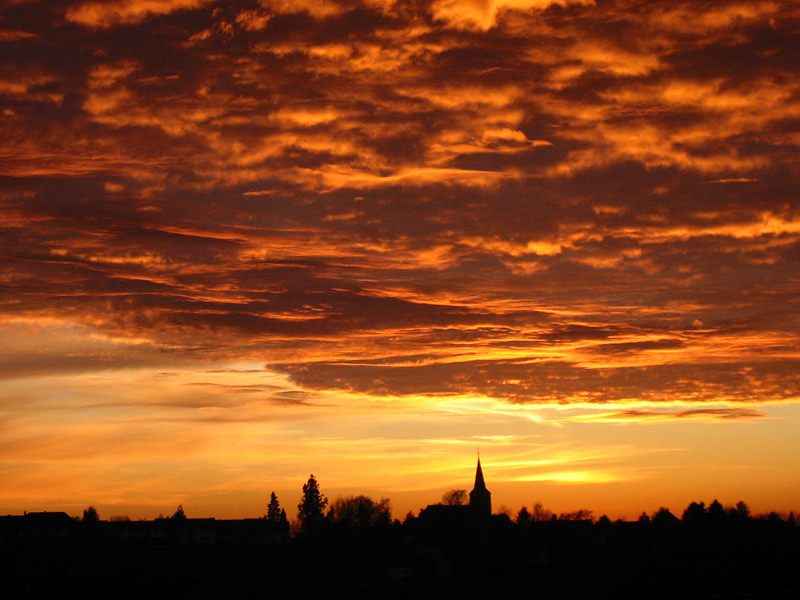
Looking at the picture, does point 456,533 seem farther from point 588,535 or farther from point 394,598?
point 394,598

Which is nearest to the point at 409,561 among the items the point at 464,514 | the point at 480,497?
the point at 464,514

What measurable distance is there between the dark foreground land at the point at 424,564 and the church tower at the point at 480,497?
34656 mm

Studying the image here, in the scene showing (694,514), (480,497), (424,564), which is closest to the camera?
(424,564)

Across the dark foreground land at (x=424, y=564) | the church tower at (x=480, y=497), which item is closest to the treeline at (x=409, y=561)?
the dark foreground land at (x=424, y=564)

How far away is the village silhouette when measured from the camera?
283 ft

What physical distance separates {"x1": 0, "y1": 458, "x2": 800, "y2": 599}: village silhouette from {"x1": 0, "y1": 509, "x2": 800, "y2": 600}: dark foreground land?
0.17m

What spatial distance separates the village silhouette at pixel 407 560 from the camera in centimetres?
8631

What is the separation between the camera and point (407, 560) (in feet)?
350

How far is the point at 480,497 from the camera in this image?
7180 inches

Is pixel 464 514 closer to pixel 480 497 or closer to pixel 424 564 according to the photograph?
pixel 480 497

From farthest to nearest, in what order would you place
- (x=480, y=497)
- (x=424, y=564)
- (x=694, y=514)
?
(x=480, y=497)
(x=694, y=514)
(x=424, y=564)

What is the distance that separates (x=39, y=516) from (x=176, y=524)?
1783 centimetres

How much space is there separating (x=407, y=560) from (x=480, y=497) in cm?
7688

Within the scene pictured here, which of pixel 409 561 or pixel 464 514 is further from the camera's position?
pixel 464 514
